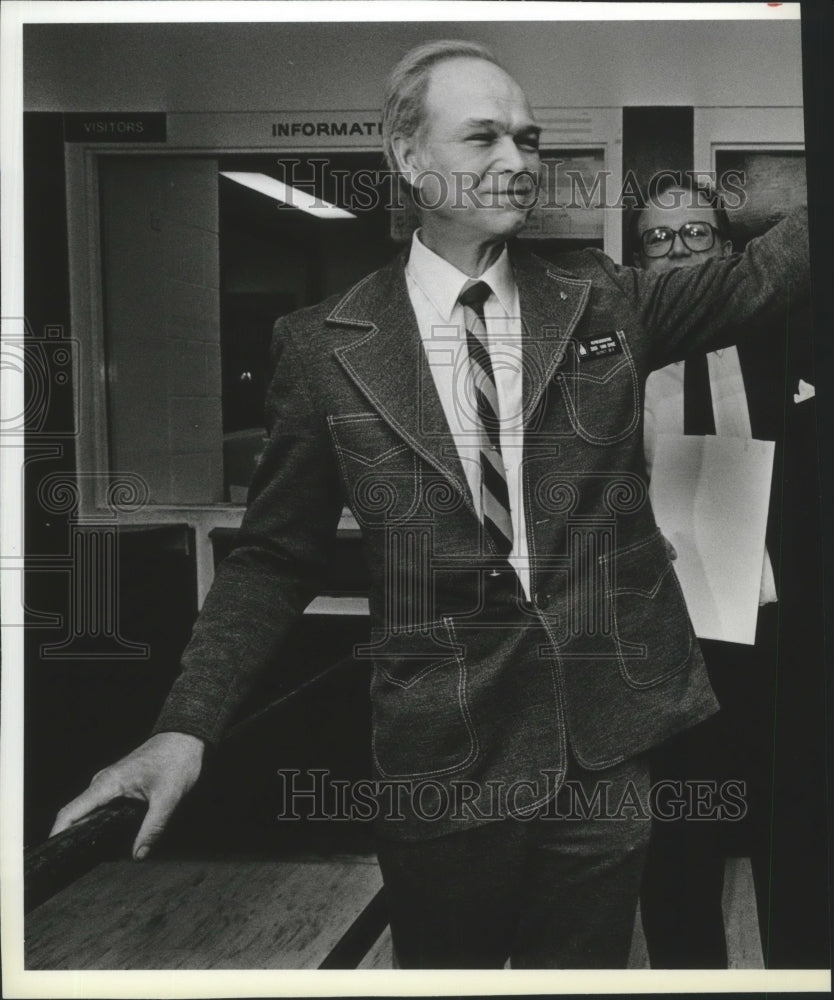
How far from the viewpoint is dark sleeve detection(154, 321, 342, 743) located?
2.20 meters

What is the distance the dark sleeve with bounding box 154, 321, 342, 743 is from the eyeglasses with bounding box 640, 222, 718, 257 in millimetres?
921

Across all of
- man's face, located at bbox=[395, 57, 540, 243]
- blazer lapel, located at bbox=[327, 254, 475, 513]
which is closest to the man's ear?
man's face, located at bbox=[395, 57, 540, 243]

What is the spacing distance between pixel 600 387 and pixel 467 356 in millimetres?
326

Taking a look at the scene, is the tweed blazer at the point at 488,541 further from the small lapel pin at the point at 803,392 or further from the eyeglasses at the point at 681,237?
the small lapel pin at the point at 803,392

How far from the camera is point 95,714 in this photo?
248 cm

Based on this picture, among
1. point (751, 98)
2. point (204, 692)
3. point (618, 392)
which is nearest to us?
point (204, 692)

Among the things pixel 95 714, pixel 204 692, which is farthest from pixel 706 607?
pixel 95 714

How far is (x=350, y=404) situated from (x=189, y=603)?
0.72 metres

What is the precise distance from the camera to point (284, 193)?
96.8 inches

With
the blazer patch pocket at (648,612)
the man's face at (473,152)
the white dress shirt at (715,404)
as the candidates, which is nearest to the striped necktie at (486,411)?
the man's face at (473,152)

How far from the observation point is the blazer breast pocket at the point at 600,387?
228 cm

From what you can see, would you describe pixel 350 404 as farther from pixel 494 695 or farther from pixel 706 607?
pixel 706 607

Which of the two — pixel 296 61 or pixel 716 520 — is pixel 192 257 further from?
pixel 716 520

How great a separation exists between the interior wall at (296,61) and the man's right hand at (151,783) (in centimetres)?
160
